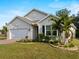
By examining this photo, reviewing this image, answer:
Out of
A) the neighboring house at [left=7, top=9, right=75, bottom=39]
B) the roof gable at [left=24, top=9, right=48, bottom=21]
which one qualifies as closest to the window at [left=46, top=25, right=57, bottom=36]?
the neighboring house at [left=7, top=9, right=75, bottom=39]

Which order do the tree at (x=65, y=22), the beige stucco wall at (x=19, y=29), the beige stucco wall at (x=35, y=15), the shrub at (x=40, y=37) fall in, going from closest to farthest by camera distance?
the tree at (x=65, y=22), the shrub at (x=40, y=37), the beige stucco wall at (x=19, y=29), the beige stucco wall at (x=35, y=15)

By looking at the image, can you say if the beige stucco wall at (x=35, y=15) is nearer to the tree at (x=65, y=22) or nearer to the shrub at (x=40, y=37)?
the shrub at (x=40, y=37)

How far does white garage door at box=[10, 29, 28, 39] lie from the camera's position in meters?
32.1

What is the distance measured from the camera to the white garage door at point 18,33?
105 feet

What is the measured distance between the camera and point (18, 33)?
32.8 m

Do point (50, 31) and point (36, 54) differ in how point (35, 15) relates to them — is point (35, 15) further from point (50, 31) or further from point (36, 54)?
point (36, 54)

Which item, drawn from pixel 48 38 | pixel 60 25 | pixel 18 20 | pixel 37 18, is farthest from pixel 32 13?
pixel 60 25

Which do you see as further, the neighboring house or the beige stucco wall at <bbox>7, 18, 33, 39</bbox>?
the beige stucco wall at <bbox>7, 18, 33, 39</bbox>

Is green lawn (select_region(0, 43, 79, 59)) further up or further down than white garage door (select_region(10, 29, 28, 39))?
further down

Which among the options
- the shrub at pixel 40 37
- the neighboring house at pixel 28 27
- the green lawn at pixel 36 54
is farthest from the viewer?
the neighboring house at pixel 28 27

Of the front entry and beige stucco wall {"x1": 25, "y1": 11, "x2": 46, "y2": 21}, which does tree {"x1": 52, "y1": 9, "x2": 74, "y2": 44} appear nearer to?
the front entry

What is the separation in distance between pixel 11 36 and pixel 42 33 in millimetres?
7254

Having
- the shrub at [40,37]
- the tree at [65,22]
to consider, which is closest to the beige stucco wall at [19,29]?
the shrub at [40,37]

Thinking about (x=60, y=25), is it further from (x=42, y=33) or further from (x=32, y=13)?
(x=32, y=13)
